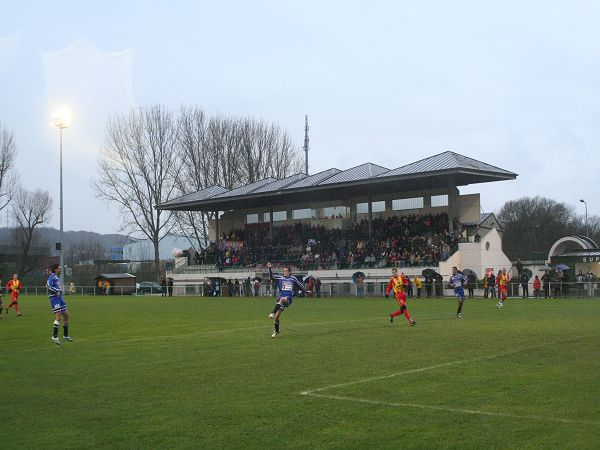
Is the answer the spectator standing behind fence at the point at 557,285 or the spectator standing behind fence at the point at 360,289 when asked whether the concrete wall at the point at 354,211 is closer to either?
the spectator standing behind fence at the point at 360,289

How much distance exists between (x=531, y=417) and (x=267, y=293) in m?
51.0

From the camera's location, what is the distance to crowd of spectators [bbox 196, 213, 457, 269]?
54625 millimetres

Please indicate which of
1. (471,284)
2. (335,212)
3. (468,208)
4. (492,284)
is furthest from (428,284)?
(335,212)

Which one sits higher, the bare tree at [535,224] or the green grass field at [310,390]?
the bare tree at [535,224]

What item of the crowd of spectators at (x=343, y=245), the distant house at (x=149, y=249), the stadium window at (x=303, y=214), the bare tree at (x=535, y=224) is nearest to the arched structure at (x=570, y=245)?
the crowd of spectators at (x=343, y=245)

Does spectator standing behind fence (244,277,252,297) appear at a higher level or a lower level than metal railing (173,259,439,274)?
lower

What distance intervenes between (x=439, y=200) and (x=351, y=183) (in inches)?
293

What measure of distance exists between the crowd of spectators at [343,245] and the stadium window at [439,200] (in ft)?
4.17

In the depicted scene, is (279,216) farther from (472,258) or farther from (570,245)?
(570,245)

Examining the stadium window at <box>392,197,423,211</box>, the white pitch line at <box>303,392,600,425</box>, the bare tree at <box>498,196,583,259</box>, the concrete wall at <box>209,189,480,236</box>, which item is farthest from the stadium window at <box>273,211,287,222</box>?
the white pitch line at <box>303,392,600,425</box>

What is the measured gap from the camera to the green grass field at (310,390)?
27.6ft

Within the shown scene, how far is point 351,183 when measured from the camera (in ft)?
191

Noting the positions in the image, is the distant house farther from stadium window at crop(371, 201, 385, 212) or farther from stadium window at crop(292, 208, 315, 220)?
stadium window at crop(371, 201, 385, 212)

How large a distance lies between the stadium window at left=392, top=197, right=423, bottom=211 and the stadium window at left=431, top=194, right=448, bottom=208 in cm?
122
